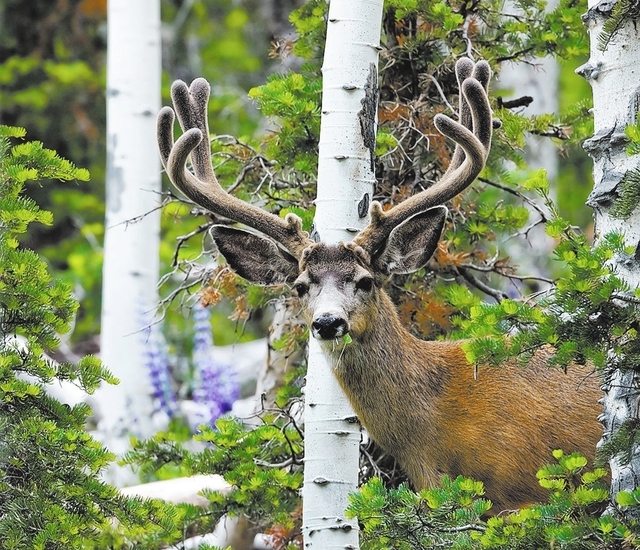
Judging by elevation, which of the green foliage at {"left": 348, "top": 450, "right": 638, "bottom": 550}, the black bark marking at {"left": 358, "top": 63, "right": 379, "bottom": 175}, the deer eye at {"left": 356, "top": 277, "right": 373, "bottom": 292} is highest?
the black bark marking at {"left": 358, "top": 63, "right": 379, "bottom": 175}

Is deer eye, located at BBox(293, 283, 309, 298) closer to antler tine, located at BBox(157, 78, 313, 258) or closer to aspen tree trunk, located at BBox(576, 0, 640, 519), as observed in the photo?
antler tine, located at BBox(157, 78, 313, 258)

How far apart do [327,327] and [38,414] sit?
1.31 metres

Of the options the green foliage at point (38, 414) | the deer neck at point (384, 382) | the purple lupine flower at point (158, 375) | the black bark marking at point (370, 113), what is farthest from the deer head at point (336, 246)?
the purple lupine flower at point (158, 375)

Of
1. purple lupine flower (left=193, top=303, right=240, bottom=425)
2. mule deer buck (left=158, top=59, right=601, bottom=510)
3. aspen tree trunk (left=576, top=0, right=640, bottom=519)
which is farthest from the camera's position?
purple lupine flower (left=193, top=303, right=240, bottom=425)

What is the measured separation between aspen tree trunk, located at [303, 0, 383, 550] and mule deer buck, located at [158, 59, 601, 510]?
0.11 m

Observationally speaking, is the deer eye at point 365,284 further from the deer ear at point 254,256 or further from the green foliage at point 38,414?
the green foliage at point 38,414

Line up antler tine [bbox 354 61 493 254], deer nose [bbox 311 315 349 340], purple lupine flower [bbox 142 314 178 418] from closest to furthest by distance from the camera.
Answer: deer nose [bbox 311 315 349 340] < antler tine [bbox 354 61 493 254] < purple lupine flower [bbox 142 314 178 418]

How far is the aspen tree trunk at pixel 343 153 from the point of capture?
517 cm

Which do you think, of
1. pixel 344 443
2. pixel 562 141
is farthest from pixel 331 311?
pixel 562 141

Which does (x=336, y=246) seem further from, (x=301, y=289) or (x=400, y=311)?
(x=400, y=311)

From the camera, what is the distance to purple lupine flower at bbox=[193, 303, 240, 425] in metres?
8.09

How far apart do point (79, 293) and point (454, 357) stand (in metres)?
8.67

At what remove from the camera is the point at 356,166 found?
5.22 metres

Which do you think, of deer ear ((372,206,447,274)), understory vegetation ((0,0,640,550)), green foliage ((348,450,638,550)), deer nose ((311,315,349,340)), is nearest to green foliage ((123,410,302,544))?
understory vegetation ((0,0,640,550))
